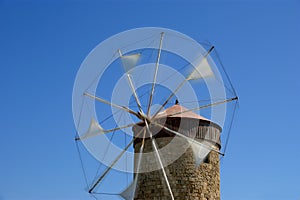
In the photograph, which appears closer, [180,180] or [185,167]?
[180,180]

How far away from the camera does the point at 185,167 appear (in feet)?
59.5

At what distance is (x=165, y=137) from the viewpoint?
1845 centimetres

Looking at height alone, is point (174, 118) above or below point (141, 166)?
above

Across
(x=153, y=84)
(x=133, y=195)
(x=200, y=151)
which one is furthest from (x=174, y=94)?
(x=133, y=195)

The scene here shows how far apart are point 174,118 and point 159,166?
6.14 feet

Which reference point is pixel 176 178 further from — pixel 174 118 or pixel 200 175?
pixel 174 118

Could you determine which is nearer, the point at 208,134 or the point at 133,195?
the point at 133,195

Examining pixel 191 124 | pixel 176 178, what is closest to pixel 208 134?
pixel 191 124

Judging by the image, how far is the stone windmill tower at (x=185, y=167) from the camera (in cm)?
1797

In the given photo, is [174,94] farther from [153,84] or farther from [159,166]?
[159,166]

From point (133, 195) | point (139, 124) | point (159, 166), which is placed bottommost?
A: point (133, 195)

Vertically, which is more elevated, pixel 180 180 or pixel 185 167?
pixel 185 167

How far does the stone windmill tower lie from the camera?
1797 centimetres

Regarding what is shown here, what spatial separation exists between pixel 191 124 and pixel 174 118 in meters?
0.63
